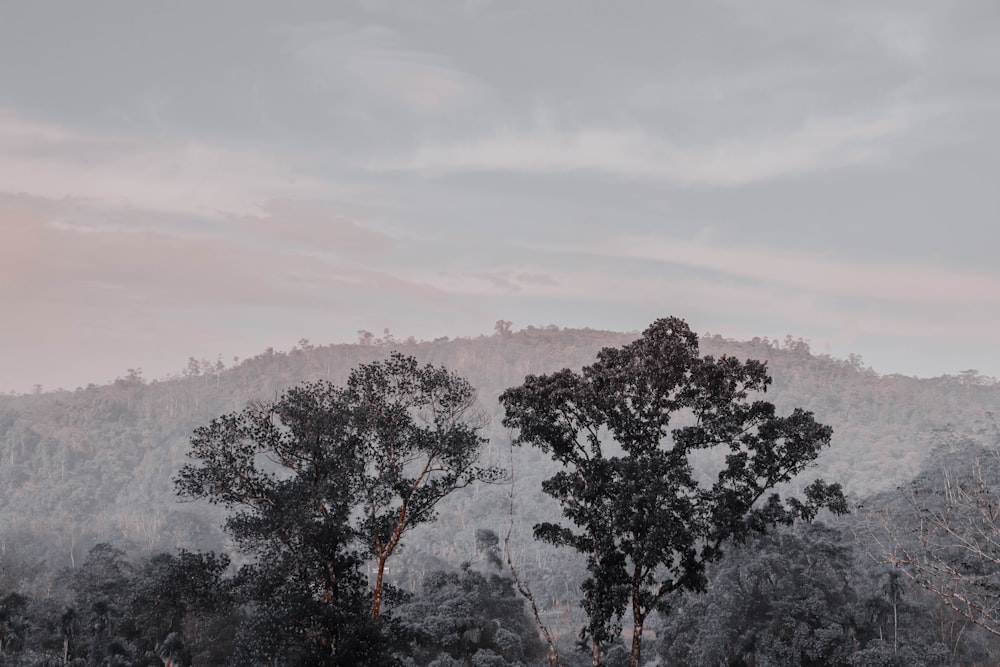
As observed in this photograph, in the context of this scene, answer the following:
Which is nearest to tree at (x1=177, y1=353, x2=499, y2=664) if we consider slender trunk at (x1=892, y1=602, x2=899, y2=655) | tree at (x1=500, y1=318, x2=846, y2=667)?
tree at (x1=500, y1=318, x2=846, y2=667)

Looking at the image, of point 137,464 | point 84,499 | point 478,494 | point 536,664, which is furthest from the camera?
point 137,464

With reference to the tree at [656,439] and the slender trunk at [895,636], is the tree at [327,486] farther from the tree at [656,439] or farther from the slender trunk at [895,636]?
the slender trunk at [895,636]

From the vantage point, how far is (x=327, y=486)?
22.5m

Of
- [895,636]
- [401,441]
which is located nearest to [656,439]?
[401,441]

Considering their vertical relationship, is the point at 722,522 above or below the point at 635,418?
below

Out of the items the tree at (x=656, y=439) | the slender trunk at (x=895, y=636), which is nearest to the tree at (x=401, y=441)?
the tree at (x=656, y=439)

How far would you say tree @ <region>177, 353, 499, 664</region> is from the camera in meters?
21.8

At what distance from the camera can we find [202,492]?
23234 millimetres

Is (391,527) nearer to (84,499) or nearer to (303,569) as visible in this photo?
(303,569)

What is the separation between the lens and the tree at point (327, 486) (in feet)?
71.4

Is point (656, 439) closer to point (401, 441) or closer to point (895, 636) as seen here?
point (401, 441)

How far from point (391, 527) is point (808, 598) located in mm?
20792

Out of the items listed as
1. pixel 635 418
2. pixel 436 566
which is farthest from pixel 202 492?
pixel 436 566

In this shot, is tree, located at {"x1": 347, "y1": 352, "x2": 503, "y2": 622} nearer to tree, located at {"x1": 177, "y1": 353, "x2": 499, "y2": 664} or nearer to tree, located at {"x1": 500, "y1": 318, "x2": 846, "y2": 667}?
tree, located at {"x1": 177, "y1": 353, "x2": 499, "y2": 664}
